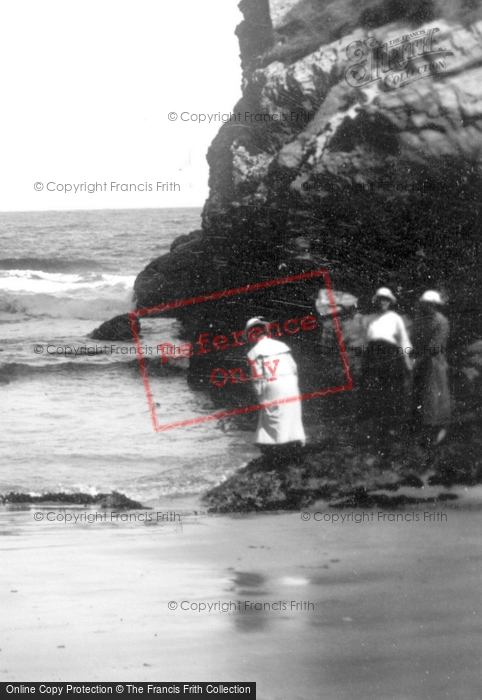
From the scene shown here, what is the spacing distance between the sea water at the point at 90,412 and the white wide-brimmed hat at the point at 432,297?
199 centimetres

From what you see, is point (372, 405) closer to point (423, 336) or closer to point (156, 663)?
point (423, 336)

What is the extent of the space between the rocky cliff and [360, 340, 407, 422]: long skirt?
45 centimetres

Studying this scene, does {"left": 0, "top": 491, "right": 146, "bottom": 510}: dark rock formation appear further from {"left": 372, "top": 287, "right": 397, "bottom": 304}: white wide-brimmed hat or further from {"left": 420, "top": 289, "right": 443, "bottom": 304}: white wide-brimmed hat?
{"left": 420, "top": 289, "right": 443, "bottom": 304}: white wide-brimmed hat

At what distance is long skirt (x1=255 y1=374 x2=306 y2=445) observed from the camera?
6.10 m

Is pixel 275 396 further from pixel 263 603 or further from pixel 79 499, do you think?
pixel 263 603

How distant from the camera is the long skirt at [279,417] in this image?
6098mm

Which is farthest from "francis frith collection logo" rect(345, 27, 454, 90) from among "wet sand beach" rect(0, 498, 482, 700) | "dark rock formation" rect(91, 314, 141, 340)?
"dark rock formation" rect(91, 314, 141, 340)

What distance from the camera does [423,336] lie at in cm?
639

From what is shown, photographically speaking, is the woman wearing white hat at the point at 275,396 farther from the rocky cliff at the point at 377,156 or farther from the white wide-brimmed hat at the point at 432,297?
the white wide-brimmed hat at the point at 432,297

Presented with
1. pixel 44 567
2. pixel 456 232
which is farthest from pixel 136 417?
pixel 44 567

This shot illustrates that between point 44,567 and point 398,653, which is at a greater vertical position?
point 44,567

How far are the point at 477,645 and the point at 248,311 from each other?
22.3 ft

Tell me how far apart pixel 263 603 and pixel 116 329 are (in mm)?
13045

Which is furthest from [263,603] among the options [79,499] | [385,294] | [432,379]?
[385,294]
